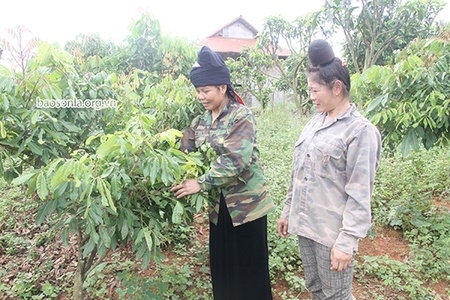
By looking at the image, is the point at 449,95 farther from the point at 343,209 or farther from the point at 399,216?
the point at 343,209

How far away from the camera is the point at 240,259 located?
1.93 metres

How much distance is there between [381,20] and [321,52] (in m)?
4.73

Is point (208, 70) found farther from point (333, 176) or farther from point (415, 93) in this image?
point (415, 93)

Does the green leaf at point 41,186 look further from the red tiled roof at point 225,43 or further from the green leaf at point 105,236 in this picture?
the red tiled roof at point 225,43

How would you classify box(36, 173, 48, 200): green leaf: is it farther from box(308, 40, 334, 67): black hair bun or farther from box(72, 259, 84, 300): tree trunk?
box(308, 40, 334, 67): black hair bun

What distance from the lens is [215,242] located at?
6.44 ft

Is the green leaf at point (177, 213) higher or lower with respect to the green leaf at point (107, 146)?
lower

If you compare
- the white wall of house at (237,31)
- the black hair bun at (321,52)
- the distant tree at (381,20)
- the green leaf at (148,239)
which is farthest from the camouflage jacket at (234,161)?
the white wall of house at (237,31)

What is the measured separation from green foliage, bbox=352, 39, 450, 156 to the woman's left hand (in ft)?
4.43

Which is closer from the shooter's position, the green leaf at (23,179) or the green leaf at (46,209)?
the green leaf at (23,179)

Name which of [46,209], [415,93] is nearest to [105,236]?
[46,209]

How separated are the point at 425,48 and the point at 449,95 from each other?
45 cm

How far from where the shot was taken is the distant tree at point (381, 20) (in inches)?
194

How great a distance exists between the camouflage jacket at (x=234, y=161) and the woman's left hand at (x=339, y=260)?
0.51m
